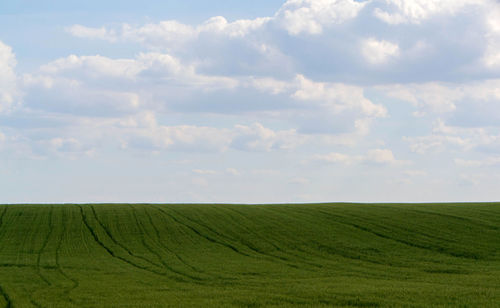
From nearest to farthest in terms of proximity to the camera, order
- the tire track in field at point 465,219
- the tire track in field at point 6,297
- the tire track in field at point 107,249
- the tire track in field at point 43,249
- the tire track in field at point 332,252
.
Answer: the tire track in field at point 6,297, the tire track in field at point 43,249, the tire track in field at point 107,249, the tire track in field at point 332,252, the tire track in field at point 465,219

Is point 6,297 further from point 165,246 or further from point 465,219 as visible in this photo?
point 465,219

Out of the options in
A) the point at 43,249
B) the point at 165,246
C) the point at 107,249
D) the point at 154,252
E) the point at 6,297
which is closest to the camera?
the point at 6,297

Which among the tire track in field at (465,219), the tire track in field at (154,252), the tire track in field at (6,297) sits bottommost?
the tire track in field at (6,297)

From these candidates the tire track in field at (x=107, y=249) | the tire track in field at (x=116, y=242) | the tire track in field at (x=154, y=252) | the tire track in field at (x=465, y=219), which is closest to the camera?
the tire track in field at (x=154, y=252)

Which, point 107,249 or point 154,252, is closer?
point 154,252

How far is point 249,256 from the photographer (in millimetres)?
37938

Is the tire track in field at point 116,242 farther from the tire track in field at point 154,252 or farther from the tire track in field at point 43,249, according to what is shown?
the tire track in field at point 43,249

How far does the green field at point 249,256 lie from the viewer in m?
22.8

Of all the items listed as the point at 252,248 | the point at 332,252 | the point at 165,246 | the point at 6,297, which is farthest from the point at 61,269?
the point at 332,252

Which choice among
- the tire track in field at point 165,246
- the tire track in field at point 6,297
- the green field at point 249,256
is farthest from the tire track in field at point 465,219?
the tire track in field at point 6,297

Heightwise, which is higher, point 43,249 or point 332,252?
point 332,252

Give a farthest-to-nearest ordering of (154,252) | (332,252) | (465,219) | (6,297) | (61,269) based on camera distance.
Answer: (465,219) → (154,252) → (332,252) → (61,269) → (6,297)

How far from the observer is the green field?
22781 millimetres

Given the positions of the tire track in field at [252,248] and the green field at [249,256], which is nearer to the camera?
the green field at [249,256]
